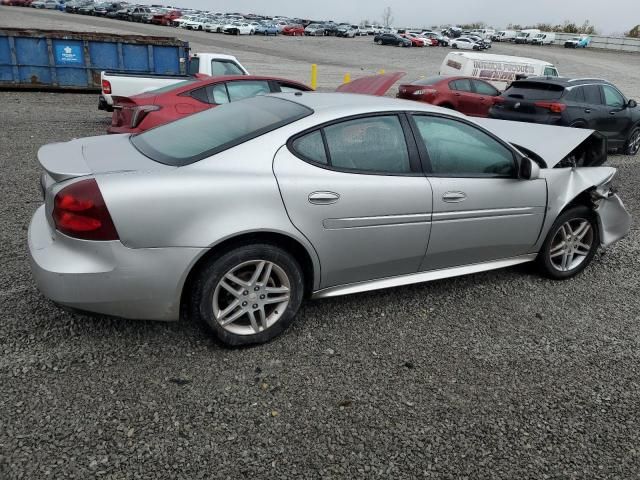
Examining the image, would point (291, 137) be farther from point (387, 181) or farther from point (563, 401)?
point (563, 401)

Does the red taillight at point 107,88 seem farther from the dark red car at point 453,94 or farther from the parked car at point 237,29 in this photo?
the parked car at point 237,29

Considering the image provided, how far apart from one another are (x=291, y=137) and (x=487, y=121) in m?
2.77

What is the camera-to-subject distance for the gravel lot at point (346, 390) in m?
2.40

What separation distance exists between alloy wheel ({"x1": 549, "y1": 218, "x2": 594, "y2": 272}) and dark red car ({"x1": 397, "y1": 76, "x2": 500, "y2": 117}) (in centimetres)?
943

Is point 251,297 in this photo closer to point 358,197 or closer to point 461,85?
point 358,197

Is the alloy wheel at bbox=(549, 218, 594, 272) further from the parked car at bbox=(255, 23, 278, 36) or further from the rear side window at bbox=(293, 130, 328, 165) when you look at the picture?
the parked car at bbox=(255, 23, 278, 36)

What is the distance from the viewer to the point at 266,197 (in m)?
2.96

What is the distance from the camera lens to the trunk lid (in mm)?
2885

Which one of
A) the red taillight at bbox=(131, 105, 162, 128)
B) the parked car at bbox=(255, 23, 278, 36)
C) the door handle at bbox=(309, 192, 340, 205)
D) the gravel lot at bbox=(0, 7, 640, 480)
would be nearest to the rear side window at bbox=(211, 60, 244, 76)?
the red taillight at bbox=(131, 105, 162, 128)

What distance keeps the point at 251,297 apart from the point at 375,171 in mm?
1084

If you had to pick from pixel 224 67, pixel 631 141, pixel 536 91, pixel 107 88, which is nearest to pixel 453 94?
pixel 536 91

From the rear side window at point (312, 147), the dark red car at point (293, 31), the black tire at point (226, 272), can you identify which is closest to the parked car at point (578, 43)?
the dark red car at point (293, 31)

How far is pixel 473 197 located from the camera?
364cm

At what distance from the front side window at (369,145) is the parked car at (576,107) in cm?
756
